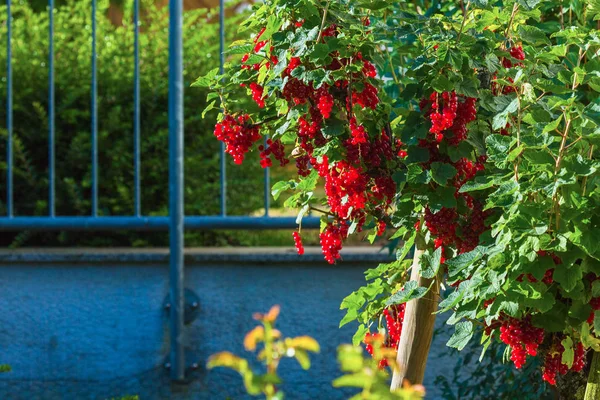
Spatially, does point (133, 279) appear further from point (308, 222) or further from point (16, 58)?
point (16, 58)

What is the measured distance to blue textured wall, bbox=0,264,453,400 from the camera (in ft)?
12.0

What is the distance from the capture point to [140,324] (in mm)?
3682

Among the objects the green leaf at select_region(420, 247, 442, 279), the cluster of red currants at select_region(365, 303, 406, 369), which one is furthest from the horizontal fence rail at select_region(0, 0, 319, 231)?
the green leaf at select_region(420, 247, 442, 279)

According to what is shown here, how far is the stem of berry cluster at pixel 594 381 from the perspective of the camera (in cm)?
201

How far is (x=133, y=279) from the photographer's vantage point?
146 inches

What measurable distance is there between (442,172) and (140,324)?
2074 mm

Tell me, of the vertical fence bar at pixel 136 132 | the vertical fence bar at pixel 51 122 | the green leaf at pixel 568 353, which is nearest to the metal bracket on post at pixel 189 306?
the vertical fence bar at pixel 136 132

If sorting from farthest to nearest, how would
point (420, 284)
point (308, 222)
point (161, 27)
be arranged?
point (161, 27) < point (308, 222) < point (420, 284)

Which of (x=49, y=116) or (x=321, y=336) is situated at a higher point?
(x=49, y=116)

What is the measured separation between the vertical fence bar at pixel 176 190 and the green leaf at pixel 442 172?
187cm

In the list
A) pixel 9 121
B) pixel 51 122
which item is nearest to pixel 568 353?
pixel 51 122

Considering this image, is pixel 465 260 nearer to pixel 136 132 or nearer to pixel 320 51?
pixel 320 51

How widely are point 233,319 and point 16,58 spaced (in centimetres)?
151

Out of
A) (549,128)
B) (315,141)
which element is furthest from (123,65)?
(549,128)
